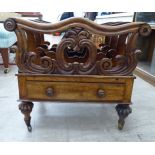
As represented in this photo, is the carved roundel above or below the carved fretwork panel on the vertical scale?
above

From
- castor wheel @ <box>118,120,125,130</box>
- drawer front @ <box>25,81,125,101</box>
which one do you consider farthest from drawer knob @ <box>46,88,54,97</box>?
castor wheel @ <box>118,120,125,130</box>

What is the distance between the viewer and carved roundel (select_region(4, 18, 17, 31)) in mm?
757

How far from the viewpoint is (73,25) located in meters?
0.76

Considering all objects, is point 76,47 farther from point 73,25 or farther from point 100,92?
point 100,92

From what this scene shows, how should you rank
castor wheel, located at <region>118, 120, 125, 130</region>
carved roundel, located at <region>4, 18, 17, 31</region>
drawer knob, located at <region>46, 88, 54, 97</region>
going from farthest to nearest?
castor wheel, located at <region>118, 120, 125, 130</region>, drawer knob, located at <region>46, 88, 54, 97</region>, carved roundel, located at <region>4, 18, 17, 31</region>

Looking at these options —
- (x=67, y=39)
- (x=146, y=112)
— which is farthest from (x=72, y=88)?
(x=146, y=112)

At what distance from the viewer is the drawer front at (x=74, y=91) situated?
861 millimetres

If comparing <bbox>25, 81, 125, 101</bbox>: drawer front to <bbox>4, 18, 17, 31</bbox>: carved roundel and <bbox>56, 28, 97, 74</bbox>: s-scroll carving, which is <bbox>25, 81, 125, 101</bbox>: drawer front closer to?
<bbox>56, 28, 97, 74</bbox>: s-scroll carving

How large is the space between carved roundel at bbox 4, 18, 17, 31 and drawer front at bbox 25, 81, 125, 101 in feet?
0.80

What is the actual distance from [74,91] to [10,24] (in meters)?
0.39

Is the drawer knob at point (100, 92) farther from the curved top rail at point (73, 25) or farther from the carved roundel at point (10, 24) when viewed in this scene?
the carved roundel at point (10, 24)

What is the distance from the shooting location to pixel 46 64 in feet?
2.76

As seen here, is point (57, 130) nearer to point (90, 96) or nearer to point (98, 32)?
point (90, 96)

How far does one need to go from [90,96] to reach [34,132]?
34 cm
